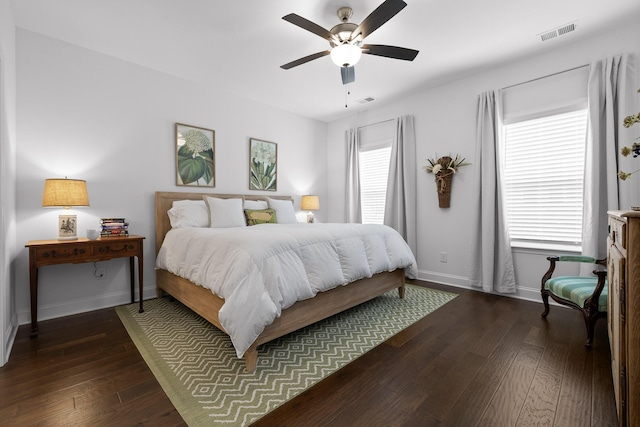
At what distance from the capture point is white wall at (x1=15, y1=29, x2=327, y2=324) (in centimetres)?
273

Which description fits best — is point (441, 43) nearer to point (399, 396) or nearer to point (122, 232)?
point (399, 396)

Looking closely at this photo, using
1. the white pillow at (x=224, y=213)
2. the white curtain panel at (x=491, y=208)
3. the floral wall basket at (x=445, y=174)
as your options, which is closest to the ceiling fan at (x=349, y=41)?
the white curtain panel at (x=491, y=208)

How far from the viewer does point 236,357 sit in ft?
6.82

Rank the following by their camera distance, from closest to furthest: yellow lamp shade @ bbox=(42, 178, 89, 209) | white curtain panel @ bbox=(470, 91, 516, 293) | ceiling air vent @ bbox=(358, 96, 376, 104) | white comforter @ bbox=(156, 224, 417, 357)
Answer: white comforter @ bbox=(156, 224, 417, 357), yellow lamp shade @ bbox=(42, 178, 89, 209), white curtain panel @ bbox=(470, 91, 516, 293), ceiling air vent @ bbox=(358, 96, 376, 104)

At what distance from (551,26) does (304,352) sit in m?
3.60

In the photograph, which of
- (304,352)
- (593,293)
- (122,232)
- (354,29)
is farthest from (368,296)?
(122,232)

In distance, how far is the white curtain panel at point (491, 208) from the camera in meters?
3.44

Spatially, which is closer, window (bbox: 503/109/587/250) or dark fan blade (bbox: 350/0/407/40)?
dark fan blade (bbox: 350/0/407/40)

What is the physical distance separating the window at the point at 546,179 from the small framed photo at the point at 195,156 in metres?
3.77

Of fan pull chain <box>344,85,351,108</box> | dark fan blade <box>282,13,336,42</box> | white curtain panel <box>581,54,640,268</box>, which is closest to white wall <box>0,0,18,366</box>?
dark fan blade <box>282,13,336,42</box>

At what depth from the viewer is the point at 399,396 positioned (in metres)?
1.66

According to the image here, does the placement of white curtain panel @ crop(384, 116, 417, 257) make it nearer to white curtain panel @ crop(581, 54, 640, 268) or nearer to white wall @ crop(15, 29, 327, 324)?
white curtain panel @ crop(581, 54, 640, 268)

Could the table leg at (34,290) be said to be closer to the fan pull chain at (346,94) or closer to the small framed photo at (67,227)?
the small framed photo at (67,227)

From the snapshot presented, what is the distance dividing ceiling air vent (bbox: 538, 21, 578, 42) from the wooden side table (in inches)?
176
